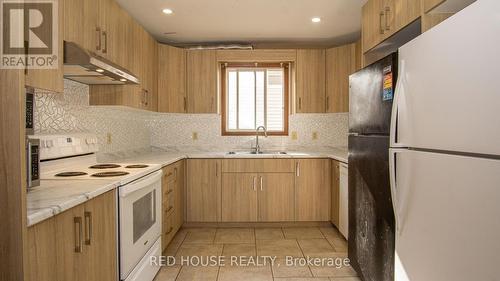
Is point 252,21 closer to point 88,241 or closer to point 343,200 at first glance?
point 343,200

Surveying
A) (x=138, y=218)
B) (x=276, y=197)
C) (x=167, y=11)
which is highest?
(x=167, y=11)

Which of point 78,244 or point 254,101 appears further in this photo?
point 254,101

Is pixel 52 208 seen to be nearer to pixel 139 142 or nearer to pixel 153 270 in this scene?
pixel 153 270

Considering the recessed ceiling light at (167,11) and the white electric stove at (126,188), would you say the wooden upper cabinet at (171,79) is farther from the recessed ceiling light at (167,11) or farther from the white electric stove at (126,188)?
the white electric stove at (126,188)

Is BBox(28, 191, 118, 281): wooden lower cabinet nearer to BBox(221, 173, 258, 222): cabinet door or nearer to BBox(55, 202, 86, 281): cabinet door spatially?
BBox(55, 202, 86, 281): cabinet door

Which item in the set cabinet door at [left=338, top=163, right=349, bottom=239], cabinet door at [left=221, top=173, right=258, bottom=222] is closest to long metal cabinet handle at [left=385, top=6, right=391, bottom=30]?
cabinet door at [left=338, top=163, right=349, bottom=239]

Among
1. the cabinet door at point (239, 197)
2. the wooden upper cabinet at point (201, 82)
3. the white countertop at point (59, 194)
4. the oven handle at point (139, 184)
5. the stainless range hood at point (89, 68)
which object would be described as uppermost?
the wooden upper cabinet at point (201, 82)

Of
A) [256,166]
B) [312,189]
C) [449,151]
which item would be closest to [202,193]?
[256,166]

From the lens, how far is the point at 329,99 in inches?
155

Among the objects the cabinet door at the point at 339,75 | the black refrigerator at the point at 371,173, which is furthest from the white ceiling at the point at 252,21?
the black refrigerator at the point at 371,173

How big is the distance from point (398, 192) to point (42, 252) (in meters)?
1.61

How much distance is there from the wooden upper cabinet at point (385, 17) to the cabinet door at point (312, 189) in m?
1.49

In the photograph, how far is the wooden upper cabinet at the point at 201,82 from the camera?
3965mm

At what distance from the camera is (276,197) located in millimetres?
3684
